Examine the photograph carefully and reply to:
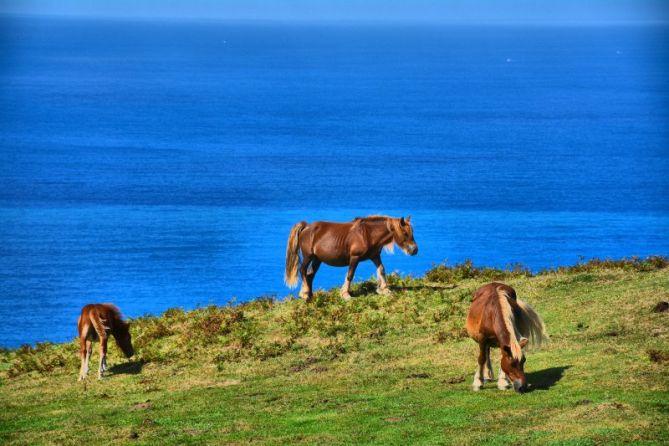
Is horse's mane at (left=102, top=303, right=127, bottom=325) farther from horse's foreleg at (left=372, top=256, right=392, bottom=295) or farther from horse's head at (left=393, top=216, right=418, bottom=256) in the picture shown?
horse's head at (left=393, top=216, right=418, bottom=256)

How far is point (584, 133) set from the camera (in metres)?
147

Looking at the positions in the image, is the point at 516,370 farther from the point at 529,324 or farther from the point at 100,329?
the point at 100,329

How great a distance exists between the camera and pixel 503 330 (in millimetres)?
17500

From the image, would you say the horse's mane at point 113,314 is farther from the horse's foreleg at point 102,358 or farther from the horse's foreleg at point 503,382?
the horse's foreleg at point 503,382

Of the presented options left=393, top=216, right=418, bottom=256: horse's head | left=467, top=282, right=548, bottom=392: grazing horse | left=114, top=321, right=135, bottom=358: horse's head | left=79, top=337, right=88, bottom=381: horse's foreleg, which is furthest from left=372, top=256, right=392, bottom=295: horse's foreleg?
left=467, top=282, right=548, bottom=392: grazing horse

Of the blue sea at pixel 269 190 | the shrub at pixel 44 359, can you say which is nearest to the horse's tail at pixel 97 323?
the shrub at pixel 44 359

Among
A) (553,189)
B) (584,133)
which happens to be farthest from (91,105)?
(553,189)

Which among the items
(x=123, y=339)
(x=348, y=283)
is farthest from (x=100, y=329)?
(x=348, y=283)

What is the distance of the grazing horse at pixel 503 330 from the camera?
56.6ft

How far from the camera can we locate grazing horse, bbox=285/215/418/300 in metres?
26.5

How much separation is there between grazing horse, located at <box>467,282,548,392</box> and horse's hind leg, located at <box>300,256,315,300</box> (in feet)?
28.1

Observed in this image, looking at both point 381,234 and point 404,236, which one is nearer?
point 404,236

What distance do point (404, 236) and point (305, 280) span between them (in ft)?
8.91

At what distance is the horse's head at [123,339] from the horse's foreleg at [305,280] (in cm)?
503
